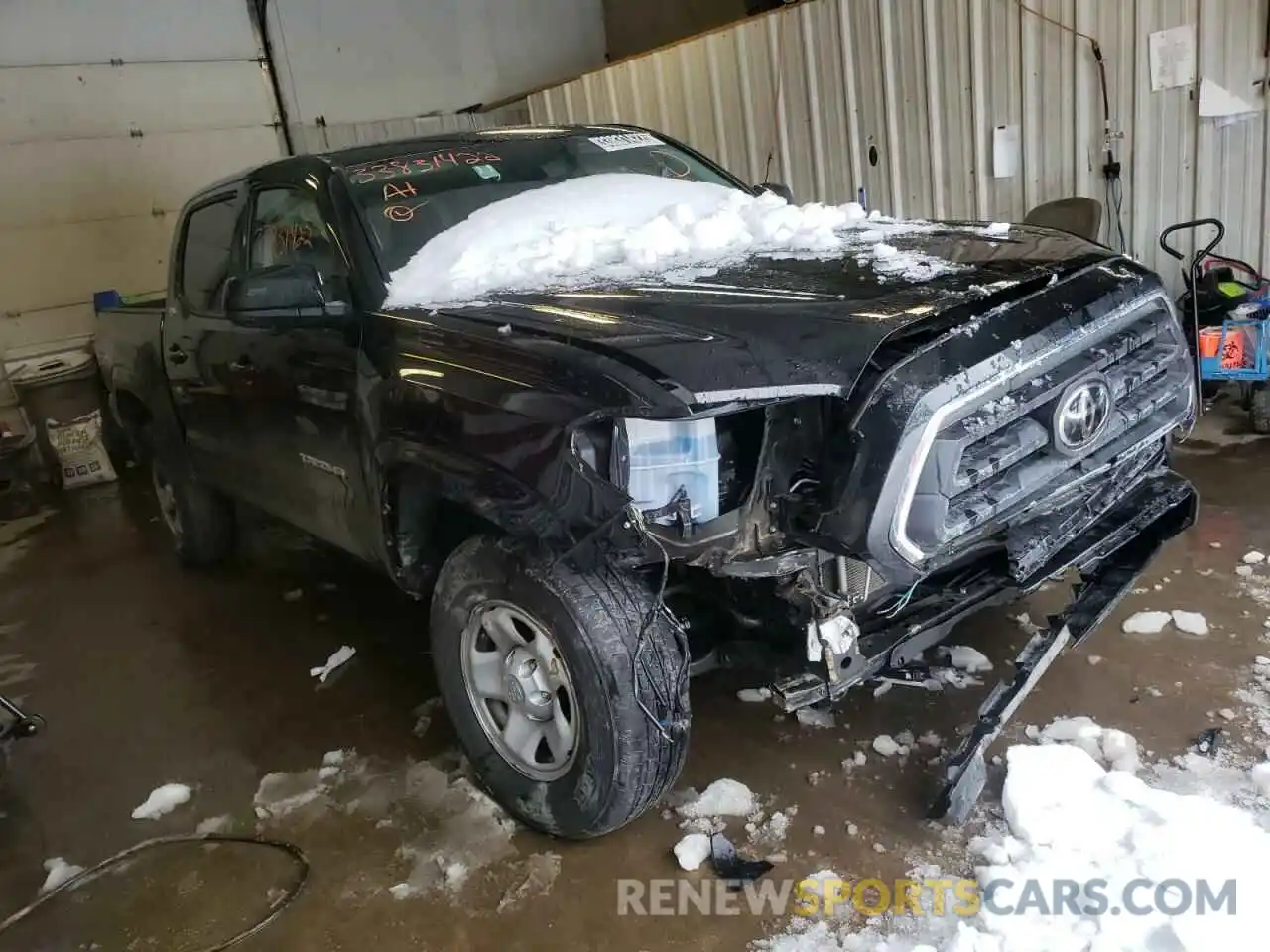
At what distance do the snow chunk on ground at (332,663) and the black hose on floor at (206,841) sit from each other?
866 mm

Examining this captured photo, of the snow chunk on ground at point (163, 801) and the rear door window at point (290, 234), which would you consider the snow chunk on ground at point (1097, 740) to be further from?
the snow chunk on ground at point (163, 801)

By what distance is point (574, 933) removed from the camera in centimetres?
229

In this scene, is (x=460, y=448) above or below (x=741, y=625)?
above

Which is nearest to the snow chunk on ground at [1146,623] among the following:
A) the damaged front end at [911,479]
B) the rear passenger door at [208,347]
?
the damaged front end at [911,479]

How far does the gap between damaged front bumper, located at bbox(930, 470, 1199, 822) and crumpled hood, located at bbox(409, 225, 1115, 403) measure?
0.68 meters

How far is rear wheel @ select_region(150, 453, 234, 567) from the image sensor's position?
478 centimetres

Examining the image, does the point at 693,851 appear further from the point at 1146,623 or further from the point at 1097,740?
the point at 1146,623

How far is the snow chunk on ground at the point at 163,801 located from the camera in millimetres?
3021

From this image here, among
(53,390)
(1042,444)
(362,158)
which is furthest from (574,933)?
(53,390)

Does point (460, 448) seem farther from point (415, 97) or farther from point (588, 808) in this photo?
point (415, 97)

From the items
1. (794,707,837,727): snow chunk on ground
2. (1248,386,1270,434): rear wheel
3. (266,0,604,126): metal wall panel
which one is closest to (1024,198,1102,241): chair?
(1248,386,1270,434): rear wheel

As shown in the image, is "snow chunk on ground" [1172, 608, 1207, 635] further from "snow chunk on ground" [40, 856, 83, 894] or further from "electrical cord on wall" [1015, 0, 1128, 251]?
"snow chunk on ground" [40, 856, 83, 894]

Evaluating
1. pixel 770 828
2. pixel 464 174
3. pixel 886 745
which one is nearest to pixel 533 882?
pixel 770 828

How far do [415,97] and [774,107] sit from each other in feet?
14.5
